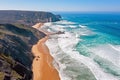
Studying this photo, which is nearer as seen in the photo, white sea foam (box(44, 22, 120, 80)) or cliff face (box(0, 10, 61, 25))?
white sea foam (box(44, 22, 120, 80))

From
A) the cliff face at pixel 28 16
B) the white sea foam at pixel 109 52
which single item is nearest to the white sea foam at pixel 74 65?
the white sea foam at pixel 109 52

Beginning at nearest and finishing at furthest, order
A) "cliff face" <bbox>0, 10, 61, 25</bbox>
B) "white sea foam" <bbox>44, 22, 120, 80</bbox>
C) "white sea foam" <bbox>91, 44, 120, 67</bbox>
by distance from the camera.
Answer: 1. "white sea foam" <bbox>44, 22, 120, 80</bbox>
2. "white sea foam" <bbox>91, 44, 120, 67</bbox>
3. "cliff face" <bbox>0, 10, 61, 25</bbox>

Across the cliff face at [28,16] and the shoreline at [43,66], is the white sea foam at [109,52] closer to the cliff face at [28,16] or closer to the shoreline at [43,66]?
the shoreline at [43,66]

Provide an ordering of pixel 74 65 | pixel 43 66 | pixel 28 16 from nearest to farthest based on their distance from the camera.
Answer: pixel 74 65 → pixel 43 66 → pixel 28 16

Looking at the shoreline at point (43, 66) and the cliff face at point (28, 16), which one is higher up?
the shoreline at point (43, 66)

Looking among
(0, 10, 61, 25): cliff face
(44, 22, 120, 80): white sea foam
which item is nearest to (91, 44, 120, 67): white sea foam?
(44, 22, 120, 80): white sea foam

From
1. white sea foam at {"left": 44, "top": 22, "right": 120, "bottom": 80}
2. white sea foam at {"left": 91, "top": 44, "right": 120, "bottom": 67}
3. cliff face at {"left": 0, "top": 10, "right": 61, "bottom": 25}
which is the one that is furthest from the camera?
cliff face at {"left": 0, "top": 10, "right": 61, "bottom": 25}

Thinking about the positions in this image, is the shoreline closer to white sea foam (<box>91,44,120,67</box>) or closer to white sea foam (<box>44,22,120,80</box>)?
white sea foam (<box>44,22,120,80</box>)

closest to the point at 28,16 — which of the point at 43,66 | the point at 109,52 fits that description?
→ the point at 109,52

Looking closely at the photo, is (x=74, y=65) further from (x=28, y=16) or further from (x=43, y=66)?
(x=28, y=16)

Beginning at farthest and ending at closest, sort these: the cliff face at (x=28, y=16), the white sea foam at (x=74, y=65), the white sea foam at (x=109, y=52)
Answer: the cliff face at (x=28, y=16)
the white sea foam at (x=109, y=52)
the white sea foam at (x=74, y=65)

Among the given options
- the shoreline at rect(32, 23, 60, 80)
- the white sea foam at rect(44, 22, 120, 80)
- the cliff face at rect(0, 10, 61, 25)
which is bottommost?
the cliff face at rect(0, 10, 61, 25)
